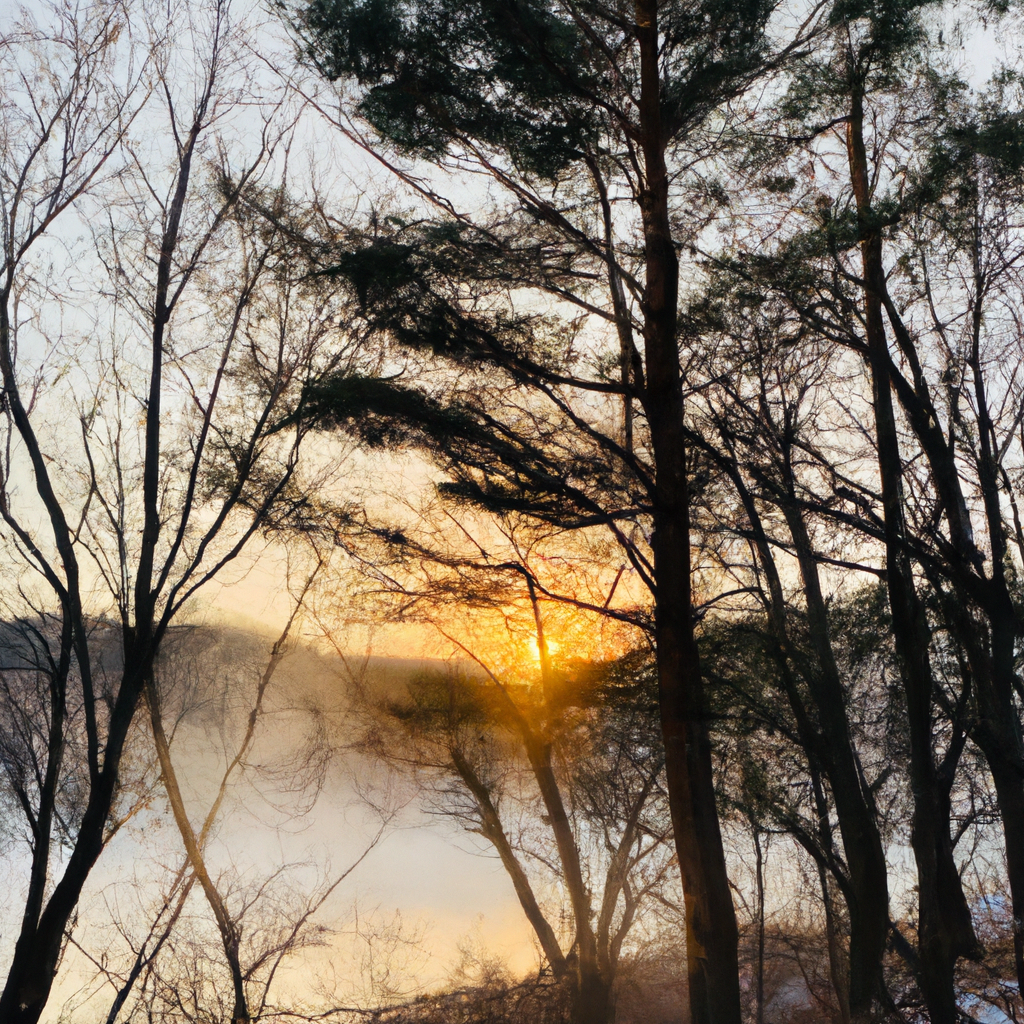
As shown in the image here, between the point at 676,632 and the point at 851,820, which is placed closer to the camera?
the point at 676,632

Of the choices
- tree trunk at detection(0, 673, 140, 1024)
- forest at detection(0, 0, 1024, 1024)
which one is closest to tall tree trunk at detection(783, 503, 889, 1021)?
forest at detection(0, 0, 1024, 1024)

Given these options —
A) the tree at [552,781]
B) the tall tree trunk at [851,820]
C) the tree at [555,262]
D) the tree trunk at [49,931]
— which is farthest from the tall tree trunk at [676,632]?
the tree trunk at [49,931]

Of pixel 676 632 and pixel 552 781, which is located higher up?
pixel 676 632

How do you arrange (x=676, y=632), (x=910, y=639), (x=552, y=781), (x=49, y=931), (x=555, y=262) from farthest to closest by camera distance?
(x=552, y=781) → (x=555, y=262) → (x=49, y=931) → (x=910, y=639) → (x=676, y=632)

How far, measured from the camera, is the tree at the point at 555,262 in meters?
4.65

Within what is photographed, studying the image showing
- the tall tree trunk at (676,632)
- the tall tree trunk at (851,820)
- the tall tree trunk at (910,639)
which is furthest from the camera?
the tall tree trunk at (851,820)

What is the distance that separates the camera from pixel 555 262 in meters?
5.86

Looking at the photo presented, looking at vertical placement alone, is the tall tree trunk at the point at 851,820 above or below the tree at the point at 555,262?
below

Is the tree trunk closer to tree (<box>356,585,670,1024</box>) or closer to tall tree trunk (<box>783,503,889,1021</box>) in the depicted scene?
tree (<box>356,585,670,1024</box>)

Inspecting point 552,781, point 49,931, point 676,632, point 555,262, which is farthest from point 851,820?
point 49,931

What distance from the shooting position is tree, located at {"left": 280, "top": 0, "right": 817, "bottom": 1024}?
465cm

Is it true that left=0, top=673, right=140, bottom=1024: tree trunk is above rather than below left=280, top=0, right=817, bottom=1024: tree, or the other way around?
below

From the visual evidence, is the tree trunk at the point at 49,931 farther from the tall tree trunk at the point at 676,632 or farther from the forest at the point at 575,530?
the tall tree trunk at the point at 676,632

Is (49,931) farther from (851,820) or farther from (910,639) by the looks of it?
(910,639)
